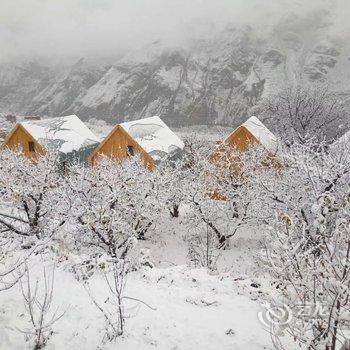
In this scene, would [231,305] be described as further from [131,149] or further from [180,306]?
[131,149]

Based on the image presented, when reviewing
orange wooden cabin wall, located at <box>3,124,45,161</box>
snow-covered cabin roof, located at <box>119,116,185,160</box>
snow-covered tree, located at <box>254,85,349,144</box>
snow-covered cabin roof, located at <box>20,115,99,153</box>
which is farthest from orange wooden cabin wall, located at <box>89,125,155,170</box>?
snow-covered tree, located at <box>254,85,349,144</box>

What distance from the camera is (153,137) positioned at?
40.0m

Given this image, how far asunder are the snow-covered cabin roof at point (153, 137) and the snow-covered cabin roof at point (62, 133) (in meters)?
6.75

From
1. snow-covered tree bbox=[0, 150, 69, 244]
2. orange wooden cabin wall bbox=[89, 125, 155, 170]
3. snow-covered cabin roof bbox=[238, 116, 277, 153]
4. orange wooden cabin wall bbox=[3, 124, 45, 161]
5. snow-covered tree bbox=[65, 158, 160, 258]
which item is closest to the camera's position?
snow-covered tree bbox=[65, 158, 160, 258]

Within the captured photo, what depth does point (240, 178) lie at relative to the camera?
27.0 meters

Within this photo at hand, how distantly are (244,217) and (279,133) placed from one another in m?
22.6

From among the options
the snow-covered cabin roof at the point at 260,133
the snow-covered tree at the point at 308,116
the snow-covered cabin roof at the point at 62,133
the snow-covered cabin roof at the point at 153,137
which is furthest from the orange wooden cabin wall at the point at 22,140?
the snow-covered tree at the point at 308,116

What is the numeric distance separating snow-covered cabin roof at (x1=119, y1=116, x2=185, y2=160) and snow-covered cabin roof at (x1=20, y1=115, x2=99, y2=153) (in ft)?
22.1

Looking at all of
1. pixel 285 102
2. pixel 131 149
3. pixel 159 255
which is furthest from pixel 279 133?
pixel 159 255

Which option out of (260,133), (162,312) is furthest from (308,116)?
(162,312)

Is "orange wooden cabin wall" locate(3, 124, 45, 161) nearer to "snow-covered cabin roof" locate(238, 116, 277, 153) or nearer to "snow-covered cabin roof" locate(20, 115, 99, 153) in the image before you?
"snow-covered cabin roof" locate(20, 115, 99, 153)

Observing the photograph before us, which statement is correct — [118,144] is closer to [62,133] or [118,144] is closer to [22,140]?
[62,133]

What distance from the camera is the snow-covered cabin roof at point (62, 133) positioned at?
137 ft

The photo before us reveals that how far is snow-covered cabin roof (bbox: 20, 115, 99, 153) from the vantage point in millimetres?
41781
